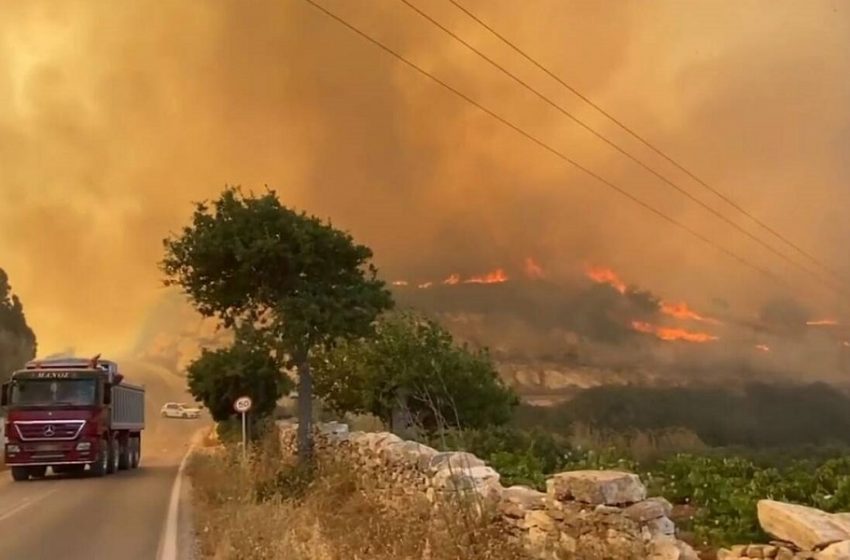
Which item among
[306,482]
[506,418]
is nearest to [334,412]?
[506,418]

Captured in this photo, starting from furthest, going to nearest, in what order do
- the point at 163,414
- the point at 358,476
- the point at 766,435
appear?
the point at 163,414 < the point at 766,435 < the point at 358,476

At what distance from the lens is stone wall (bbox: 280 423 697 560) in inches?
233

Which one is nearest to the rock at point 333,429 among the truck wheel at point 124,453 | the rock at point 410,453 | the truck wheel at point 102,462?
the rock at point 410,453

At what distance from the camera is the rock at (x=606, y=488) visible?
20.2ft

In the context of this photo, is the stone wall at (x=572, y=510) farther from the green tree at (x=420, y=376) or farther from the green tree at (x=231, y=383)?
the green tree at (x=231, y=383)

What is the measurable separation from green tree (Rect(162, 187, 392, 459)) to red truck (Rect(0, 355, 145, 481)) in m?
8.27

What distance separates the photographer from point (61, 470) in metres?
28.6

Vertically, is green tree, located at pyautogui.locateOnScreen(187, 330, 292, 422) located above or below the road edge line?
above

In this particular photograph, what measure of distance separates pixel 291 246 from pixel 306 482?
4481mm

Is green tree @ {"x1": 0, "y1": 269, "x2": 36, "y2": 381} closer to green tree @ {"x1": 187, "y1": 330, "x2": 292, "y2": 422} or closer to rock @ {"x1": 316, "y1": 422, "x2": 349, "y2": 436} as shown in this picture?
green tree @ {"x1": 187, "y1": 330, "x2": 292, "y2": 422}

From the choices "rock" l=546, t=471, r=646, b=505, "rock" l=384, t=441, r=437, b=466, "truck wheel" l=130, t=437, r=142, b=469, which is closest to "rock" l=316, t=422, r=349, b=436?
"rock" l=384, t=441, r=437, b=466

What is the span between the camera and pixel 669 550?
5.60m

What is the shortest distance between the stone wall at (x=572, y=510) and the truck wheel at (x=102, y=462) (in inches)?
703

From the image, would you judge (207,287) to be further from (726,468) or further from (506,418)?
(726,468)
